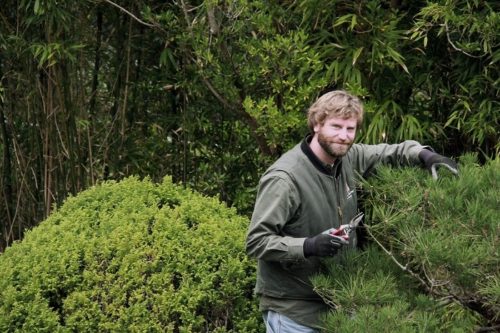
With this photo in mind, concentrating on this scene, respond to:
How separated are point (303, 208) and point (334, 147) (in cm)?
23

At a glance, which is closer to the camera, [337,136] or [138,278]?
[337,136]

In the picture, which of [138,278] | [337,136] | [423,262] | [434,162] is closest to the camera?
[423,262]

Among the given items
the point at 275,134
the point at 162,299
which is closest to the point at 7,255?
the point at 162,299

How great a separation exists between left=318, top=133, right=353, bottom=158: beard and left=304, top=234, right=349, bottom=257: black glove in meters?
0.35

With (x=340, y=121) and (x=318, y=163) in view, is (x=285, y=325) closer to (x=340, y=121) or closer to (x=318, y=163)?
(x=318, y=163)

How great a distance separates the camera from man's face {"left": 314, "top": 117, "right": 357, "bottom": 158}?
3316 mm

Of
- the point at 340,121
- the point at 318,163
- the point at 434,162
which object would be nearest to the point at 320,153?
the point at 318,163

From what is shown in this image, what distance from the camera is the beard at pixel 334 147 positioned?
3320 millimetres

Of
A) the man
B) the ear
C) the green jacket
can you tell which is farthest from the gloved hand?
the ear

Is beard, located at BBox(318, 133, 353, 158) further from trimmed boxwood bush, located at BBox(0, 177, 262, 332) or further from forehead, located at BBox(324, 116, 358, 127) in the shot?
trimmed boxwood bush, located at BBox(0, 177, 262, 332)

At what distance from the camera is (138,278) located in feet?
12.8

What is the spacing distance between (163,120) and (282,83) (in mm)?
1449

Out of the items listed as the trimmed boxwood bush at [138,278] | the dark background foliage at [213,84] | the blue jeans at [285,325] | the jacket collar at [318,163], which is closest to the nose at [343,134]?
the jacket collar at [318,163]

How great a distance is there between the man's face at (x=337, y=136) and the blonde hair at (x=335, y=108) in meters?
0.02
